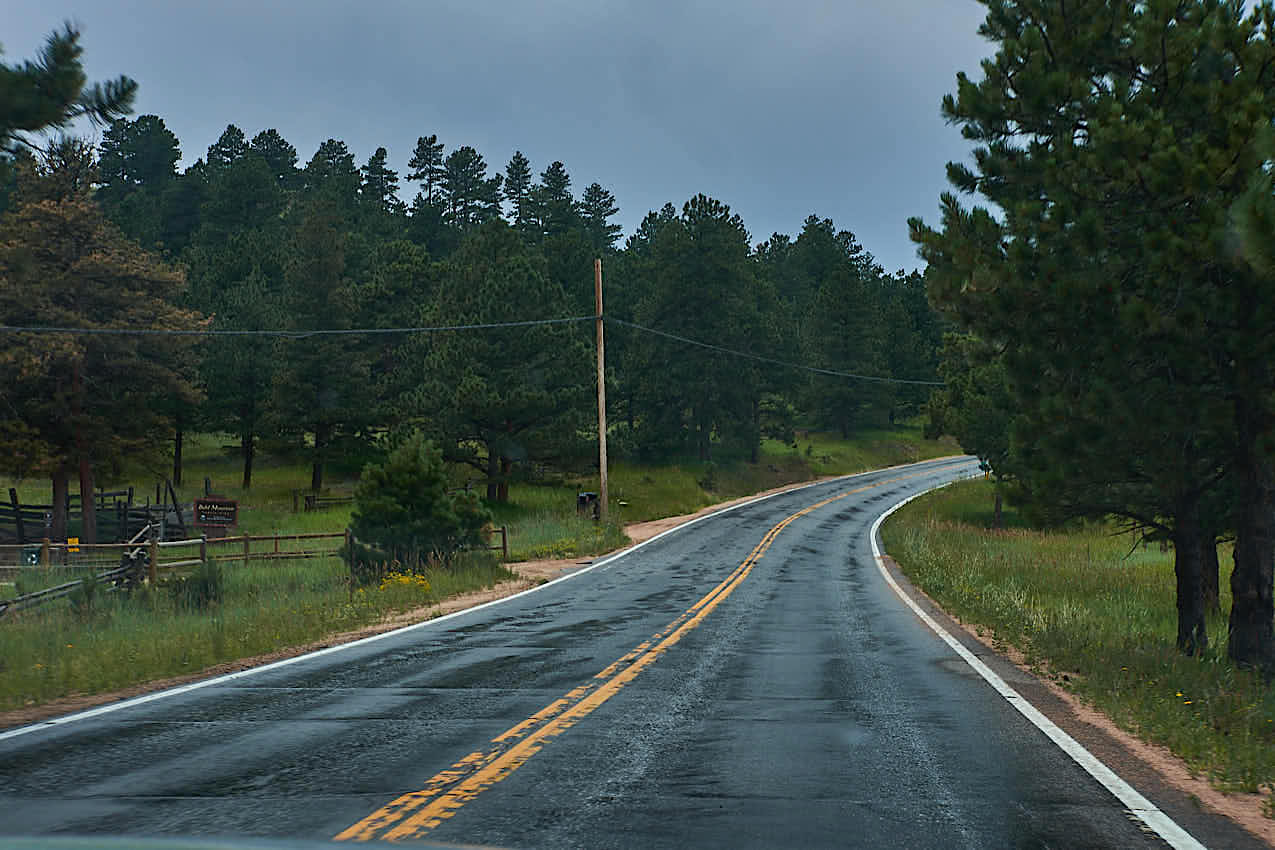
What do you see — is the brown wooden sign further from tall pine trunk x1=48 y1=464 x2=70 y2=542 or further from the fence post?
the fence post

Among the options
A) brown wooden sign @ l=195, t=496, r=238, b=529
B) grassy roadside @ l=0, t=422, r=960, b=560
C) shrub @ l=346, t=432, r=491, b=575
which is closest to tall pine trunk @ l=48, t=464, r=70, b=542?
grassy roadside @ l=0, t=422, r=960, b=560

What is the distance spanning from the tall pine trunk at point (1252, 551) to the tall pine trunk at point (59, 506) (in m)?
39.5

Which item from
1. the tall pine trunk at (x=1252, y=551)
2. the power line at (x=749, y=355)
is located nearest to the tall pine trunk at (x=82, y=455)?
the power line at (x=749, y=355)

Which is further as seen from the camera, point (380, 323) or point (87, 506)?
point (380, 323)

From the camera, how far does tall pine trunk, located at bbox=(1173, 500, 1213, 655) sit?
15375 mm

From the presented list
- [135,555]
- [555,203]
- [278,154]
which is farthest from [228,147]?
[135,555]

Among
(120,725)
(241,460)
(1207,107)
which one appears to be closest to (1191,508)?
(1207,107)

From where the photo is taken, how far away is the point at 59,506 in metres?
40.9

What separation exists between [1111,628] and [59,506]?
38.4 m

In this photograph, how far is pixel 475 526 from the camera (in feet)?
86.5

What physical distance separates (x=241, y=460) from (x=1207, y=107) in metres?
65.3

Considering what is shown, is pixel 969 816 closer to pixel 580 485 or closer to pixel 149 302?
pixel 149 302

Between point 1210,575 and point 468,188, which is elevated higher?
point 468,188

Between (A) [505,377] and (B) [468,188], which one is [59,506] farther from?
(B) [468,188]
